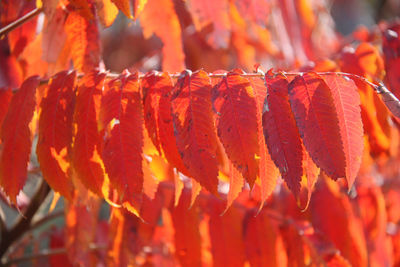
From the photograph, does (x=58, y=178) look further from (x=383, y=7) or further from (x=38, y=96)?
(x=383, y=7)

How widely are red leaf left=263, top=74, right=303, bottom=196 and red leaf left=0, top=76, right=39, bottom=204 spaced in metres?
0.52

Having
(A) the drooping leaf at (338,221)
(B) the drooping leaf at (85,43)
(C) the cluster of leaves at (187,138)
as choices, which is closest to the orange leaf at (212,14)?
(C) the cluster of leaves at (187,138)

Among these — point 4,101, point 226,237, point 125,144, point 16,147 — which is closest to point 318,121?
point 125,144

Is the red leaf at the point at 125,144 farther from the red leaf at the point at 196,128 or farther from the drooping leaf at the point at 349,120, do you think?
the drooping leaf at the point at 349,120

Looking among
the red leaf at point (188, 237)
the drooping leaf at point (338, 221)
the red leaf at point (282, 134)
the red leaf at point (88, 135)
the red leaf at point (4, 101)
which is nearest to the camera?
the red leaf at point (282, 134)

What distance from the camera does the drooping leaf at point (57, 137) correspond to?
1.03 metres

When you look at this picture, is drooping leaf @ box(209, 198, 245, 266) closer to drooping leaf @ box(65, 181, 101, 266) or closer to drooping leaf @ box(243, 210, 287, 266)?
drooping leaf @ box(243, 210, 287, 266)

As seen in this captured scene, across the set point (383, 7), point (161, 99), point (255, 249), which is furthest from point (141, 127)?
point (383, 7)

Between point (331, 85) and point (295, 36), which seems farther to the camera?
Answer: point (295, 36)

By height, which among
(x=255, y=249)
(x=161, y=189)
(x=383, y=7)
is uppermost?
(x=161, y=189)

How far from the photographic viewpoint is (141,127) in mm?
986

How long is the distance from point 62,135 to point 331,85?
59 cm

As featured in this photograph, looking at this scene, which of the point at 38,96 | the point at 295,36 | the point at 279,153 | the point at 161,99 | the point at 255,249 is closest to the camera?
the point at 279,153

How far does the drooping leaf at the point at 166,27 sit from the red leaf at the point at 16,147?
0.51 m
